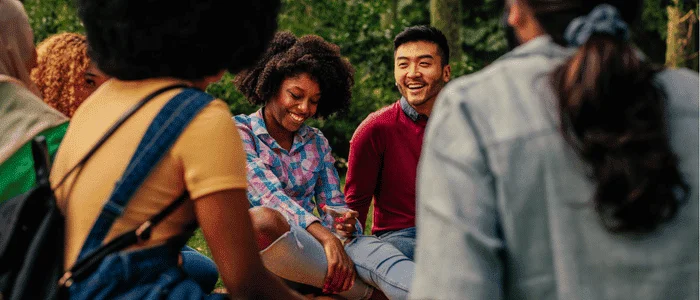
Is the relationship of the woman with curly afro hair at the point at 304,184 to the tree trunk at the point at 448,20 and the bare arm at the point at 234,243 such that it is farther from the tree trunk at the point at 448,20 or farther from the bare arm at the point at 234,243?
the tree trunk at the point at 448,20

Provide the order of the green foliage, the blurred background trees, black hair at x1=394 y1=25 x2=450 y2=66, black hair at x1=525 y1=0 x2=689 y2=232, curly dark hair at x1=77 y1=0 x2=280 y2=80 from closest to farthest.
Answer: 1. black hair at x1=525 y1=0 x2=689 y2=232
2. curly dark hair at x1=77 y1=0 x2=280 y2=80
3. black hair at x1=394 y1=25 x2=450 y2=66
4. the blurred background trees
5. the green foliage

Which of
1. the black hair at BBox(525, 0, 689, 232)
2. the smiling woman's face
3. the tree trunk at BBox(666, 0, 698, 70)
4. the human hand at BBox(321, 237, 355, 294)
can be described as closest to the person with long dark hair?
the black hair at BBox(525, 0, 689, 232)

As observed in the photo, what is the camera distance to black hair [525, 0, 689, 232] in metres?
1.63

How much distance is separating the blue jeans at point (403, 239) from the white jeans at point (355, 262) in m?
0.26

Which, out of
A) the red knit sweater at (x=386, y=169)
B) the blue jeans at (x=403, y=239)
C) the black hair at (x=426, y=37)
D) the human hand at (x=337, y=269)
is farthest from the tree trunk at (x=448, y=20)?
the human hand at (x=337, y=269)

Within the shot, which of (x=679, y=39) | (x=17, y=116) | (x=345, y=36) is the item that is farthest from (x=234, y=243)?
(x=679, y=39)

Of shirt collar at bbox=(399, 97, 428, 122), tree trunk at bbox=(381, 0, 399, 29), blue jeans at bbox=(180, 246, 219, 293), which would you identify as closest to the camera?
blue jeans at bbox=(180, 246, 219, 293)

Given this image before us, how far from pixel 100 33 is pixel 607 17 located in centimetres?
134

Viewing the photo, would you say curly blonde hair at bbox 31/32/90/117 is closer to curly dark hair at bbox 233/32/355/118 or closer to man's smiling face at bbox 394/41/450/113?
curly dark hair at bbox 233/32/355/118

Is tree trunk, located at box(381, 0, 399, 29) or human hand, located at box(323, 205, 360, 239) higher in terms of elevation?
human hand, located at box(323, 205, 360, 239)

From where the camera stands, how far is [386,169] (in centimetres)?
505

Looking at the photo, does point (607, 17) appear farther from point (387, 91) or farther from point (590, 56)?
point (387, 91)

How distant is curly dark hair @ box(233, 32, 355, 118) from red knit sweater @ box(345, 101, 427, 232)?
25cm

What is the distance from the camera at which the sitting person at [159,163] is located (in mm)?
2232
